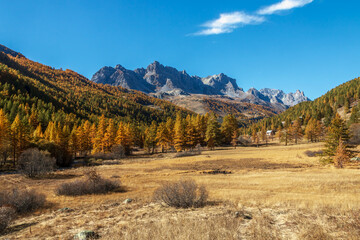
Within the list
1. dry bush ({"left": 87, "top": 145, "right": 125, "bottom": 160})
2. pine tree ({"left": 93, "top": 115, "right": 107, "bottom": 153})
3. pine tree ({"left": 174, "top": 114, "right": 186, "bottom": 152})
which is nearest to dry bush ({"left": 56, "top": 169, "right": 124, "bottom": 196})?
dry bush ({"left": 87, "top": 145, "right": 125, "bottom": 160})

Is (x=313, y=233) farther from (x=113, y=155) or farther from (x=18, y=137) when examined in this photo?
(x=113, y=155)

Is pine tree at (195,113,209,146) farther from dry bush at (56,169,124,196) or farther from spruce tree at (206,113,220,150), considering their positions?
dry bush at (56,169,124,196)

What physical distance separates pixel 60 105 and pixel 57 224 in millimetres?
177053

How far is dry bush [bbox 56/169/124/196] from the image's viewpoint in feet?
66.8

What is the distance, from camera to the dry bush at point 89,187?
2038cm

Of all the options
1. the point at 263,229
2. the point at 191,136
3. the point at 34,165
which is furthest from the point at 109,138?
the point at 263,229

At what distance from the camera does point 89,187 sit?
21.1 m

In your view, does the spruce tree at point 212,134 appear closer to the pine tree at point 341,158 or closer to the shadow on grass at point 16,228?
the pine tree at point 341,158

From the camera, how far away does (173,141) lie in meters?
75.7

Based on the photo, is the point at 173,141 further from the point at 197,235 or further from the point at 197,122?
the point at 197,235

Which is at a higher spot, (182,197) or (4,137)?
(4,137)

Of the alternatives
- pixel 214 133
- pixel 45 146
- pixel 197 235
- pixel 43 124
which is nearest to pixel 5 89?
pixel 43 124

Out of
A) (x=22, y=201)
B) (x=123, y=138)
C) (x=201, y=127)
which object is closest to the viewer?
(x=22, y=201)

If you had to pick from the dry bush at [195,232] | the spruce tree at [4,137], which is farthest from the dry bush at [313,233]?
the spruce tree at [4,137]
